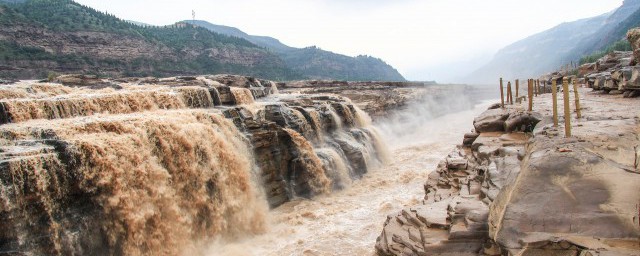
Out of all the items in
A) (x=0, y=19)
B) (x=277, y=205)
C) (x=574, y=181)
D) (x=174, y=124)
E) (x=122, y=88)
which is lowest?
(x=277, y=205)

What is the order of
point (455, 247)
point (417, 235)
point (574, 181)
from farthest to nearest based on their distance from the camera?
point (417, 235)
point (455, 247)
point (574, 181)

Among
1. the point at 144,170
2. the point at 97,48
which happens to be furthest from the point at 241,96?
the point at 97,48

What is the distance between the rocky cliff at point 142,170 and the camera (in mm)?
7387

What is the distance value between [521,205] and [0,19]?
60962 mm

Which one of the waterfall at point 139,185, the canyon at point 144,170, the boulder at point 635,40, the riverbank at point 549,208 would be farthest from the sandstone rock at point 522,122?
the waterfall at point 139,185

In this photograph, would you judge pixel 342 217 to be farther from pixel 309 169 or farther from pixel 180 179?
pixel 180 179

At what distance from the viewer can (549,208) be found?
5.04 metres

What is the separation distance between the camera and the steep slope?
46.4 metres

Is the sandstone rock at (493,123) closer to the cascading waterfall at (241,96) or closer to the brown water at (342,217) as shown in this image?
the brown water at (342,217)

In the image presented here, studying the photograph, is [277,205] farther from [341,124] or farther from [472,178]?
[341,124]

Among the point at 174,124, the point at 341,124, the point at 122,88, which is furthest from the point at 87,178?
the point at 341,124

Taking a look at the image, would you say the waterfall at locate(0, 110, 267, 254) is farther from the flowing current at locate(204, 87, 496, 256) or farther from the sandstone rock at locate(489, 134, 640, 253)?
the sandstone rock at locate(489, 134, 640, 253)

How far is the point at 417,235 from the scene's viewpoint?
7.25 m

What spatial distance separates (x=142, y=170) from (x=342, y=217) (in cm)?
607
